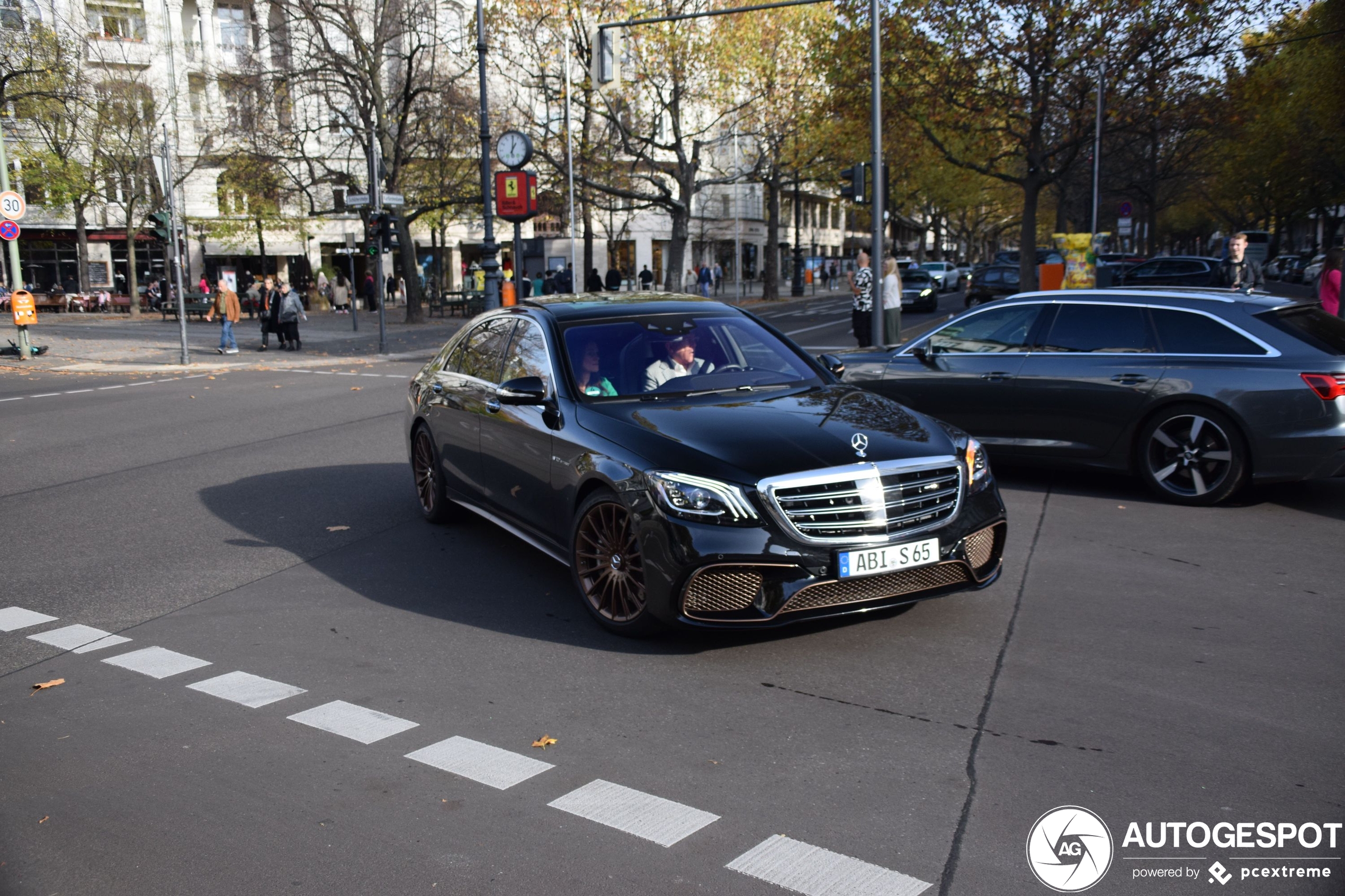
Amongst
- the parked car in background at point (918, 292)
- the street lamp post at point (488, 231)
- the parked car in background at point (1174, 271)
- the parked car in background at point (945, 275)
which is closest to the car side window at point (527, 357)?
the street lamp post at point (488, 231)

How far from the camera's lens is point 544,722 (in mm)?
4395

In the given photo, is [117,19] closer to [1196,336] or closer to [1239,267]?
[1239,267]

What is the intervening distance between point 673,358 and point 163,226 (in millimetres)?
19646

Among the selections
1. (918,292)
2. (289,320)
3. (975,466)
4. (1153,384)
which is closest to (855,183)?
(1153,384)

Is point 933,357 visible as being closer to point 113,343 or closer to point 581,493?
point 581,493

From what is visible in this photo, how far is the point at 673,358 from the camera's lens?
6.20 m

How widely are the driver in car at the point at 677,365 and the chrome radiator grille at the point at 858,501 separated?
1359 millimetres

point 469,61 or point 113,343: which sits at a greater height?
point 469,61

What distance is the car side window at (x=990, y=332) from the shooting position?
9.06 m

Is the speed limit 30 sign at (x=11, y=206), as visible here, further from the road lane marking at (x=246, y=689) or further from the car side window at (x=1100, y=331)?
the road lane marking at (x=246, y=689)

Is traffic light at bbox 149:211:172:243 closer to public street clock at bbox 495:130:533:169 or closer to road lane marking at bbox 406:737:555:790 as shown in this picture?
public street clock at bbox 495:130:533:169

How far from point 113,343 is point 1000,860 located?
29.3m

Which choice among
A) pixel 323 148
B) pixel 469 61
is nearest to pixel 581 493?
pixel 469 61

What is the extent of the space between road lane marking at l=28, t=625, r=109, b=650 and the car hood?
261 cm
